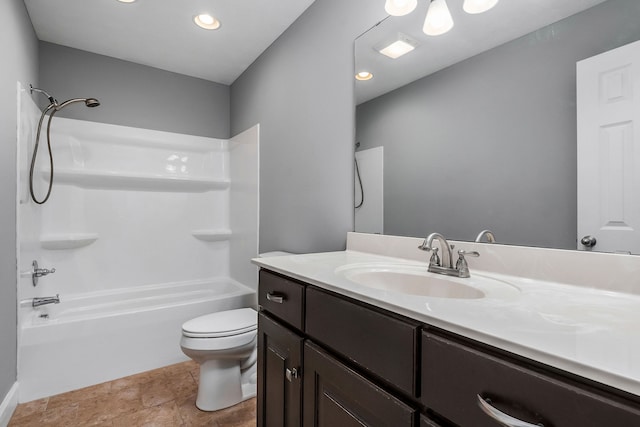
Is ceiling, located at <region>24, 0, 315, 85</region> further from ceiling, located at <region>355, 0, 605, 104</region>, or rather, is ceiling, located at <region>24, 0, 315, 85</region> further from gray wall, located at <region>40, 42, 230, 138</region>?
ceiling, located at <region>355, 0, 605, 104</region>

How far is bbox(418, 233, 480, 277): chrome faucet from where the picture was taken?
105cm

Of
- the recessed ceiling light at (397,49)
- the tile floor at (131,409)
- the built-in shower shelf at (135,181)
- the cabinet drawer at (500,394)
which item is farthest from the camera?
the built-in shower shelf at (135,181)

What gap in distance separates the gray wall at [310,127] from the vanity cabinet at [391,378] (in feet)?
2.35

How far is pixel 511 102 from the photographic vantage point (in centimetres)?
108

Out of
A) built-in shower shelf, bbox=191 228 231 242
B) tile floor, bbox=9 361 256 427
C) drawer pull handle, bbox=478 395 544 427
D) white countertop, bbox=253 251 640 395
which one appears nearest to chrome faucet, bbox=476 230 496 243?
white countertop, bbox=253 251 640 395

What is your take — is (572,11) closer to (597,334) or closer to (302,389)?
(597,334)

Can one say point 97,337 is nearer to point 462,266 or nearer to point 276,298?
point 276,298

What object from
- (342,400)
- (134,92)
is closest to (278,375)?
(342,400)

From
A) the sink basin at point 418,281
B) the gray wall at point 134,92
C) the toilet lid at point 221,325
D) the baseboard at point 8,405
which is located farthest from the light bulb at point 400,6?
the baseboard at point 8,405

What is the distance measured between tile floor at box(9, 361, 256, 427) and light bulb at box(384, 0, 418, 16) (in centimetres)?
213

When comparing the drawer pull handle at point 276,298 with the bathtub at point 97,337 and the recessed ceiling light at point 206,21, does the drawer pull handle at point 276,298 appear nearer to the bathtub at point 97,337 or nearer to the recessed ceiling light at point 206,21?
the bathtub at point 97,337

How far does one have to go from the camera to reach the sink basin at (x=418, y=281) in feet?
3.09

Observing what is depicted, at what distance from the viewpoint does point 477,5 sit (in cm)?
119

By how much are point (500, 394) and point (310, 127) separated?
172cm
